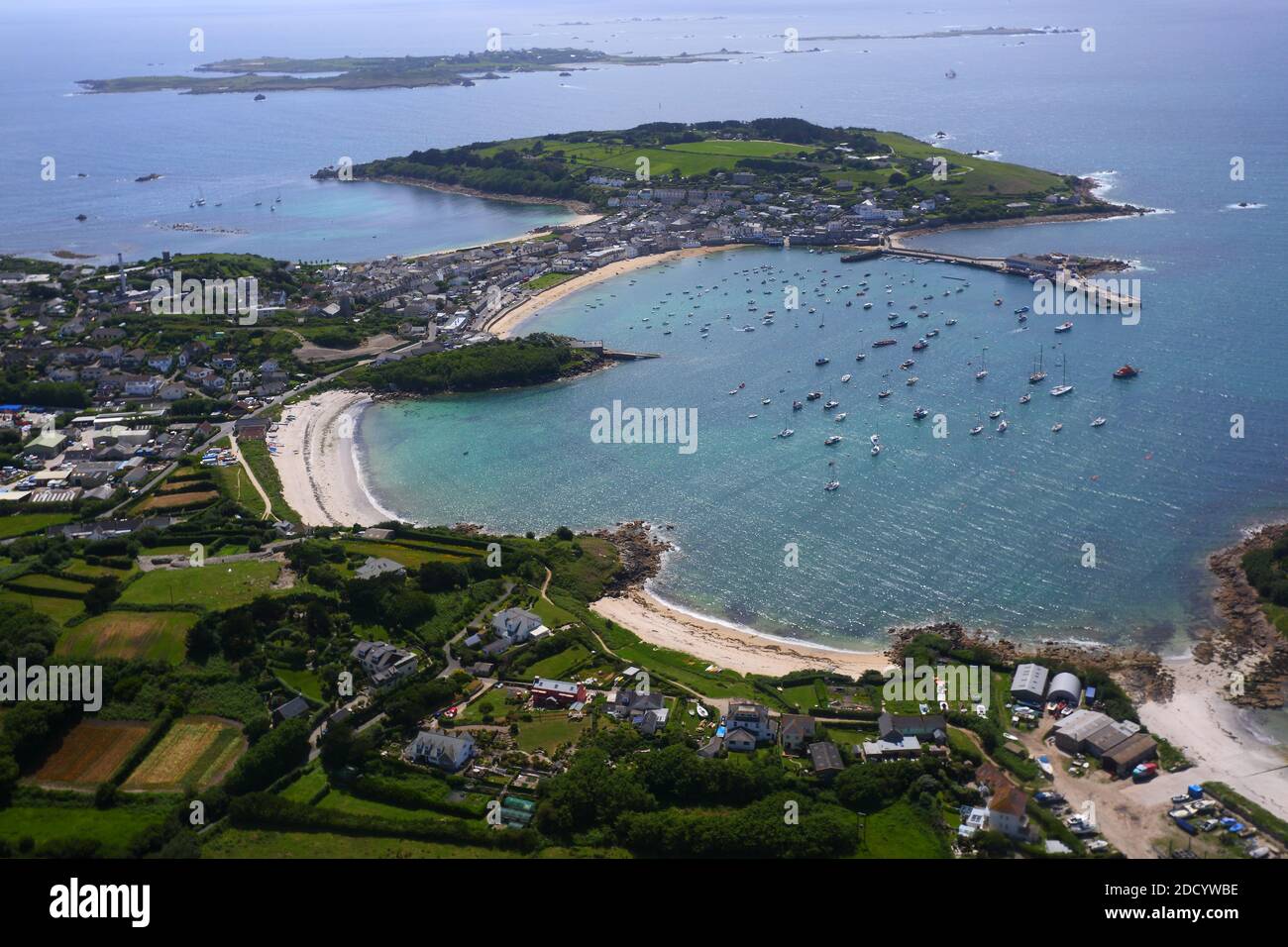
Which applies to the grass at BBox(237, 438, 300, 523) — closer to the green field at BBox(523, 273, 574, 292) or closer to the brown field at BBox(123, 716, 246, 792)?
the brown field at BBox(123, 716, 246, 792)

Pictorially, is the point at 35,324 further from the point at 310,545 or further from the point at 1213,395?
the point at 1213,395

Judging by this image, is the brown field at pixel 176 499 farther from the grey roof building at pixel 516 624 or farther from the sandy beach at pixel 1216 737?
the sandy beach at pixel 1216 737

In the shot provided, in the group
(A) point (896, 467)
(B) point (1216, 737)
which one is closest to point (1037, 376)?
(A) point (896, 467)

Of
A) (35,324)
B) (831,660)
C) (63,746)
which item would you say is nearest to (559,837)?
(831,660)

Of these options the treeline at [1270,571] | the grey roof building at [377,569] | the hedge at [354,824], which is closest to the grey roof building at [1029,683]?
the treeline at [1270,571]

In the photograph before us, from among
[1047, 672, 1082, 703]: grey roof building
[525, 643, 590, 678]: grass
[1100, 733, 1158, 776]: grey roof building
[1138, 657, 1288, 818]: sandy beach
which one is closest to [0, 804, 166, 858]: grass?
[525, 643, 590, 678]: grass

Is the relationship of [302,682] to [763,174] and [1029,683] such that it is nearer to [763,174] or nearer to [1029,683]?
[1029,683]

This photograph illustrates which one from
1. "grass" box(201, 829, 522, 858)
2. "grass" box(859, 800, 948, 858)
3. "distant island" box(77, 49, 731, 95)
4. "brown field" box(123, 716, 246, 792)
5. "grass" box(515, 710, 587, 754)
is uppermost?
"distant island" box(77, 49, 731, 95)
